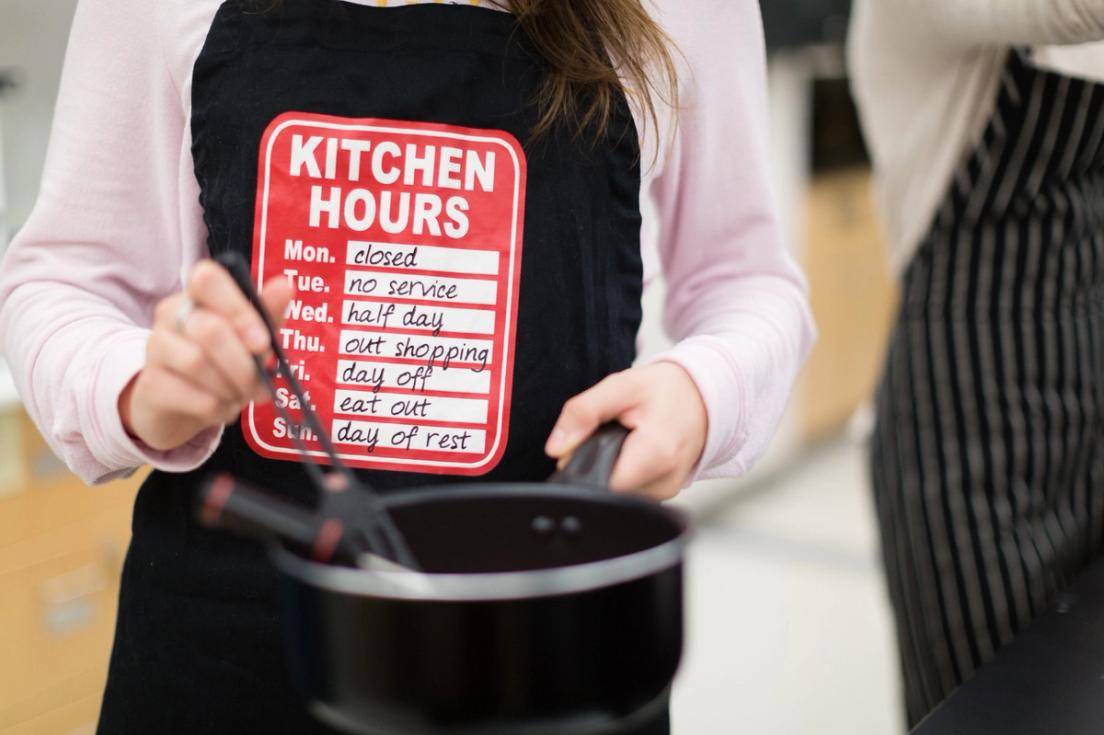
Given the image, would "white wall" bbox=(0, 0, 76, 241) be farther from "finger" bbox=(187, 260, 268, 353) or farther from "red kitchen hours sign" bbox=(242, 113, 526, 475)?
"finger" bbox=(187, 260, 268, 353)

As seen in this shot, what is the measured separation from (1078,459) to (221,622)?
824 millimetres

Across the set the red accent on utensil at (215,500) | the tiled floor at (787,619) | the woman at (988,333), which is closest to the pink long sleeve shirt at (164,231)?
the red accent on utensil at (215,500)

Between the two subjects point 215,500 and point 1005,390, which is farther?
point 1005,390

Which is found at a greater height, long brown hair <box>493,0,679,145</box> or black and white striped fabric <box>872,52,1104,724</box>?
long brown hair <box>493,0,679,145</box>

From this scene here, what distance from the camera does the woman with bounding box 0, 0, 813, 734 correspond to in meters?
0.69

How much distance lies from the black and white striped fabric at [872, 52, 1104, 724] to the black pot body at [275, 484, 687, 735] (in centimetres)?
68

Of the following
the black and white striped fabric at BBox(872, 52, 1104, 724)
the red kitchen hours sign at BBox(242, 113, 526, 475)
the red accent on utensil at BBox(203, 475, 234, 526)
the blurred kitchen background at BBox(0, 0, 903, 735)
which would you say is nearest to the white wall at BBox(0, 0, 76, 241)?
the blurred kitchen background at BBox(0, 0, 903, 735)

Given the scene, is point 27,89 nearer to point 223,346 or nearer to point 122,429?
point 122,429

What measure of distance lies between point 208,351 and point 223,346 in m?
0.01

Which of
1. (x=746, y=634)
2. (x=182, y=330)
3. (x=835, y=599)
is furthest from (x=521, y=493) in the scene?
(x=835, y=599)

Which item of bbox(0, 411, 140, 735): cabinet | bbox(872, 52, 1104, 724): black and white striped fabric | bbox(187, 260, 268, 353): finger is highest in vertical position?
bbox(187, 260, 268, 353): finger

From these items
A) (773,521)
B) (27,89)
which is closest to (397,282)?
(27,89)

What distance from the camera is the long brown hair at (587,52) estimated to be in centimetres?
71

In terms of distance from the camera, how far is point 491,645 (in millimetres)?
415
